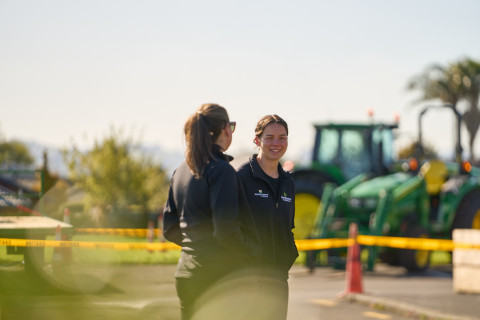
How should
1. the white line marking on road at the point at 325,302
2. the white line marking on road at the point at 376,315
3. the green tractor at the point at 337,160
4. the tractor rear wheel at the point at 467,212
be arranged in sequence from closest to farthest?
1. the white line marking on road at the point at 376,315
2. the white line marking on road at the point at 325,302
3. the tractor rear wheel at the point at 467,212
4. the green tractor at the point at 337,160

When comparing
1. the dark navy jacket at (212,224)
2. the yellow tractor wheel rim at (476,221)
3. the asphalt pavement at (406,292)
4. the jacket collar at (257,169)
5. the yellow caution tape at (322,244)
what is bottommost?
the asphalt pavement at (406,292)

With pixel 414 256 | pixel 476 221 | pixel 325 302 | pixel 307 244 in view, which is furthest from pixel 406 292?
pixel 476 221

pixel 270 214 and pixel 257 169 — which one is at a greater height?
pixel 257 169

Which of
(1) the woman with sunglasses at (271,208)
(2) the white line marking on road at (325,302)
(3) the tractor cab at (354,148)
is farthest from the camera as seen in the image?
(3) the tractor cab at (354,148)

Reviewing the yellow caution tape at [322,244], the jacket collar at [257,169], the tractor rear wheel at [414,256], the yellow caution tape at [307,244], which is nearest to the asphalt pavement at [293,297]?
the tractor rear wheel at [414,256]

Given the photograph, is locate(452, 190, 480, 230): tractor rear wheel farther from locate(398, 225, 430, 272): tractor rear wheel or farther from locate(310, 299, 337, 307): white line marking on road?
locate(310, 299, 337, 307): white line marking on road

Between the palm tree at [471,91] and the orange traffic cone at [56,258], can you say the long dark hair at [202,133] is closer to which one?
the orange traffic cone at [56,258]

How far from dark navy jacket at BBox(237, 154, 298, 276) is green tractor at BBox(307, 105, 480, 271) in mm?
9615

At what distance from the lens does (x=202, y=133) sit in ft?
12.8

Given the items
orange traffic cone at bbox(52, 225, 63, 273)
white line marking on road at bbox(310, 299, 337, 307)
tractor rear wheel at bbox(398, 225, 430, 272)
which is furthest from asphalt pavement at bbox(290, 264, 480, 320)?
orange traffic cone at bbox(52, 225, 63, 273)

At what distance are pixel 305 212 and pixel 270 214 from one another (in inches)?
Answer: 440

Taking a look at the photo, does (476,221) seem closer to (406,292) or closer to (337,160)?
(337,160)

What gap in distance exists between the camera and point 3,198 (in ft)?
22.1

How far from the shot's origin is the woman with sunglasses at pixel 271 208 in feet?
13.7
